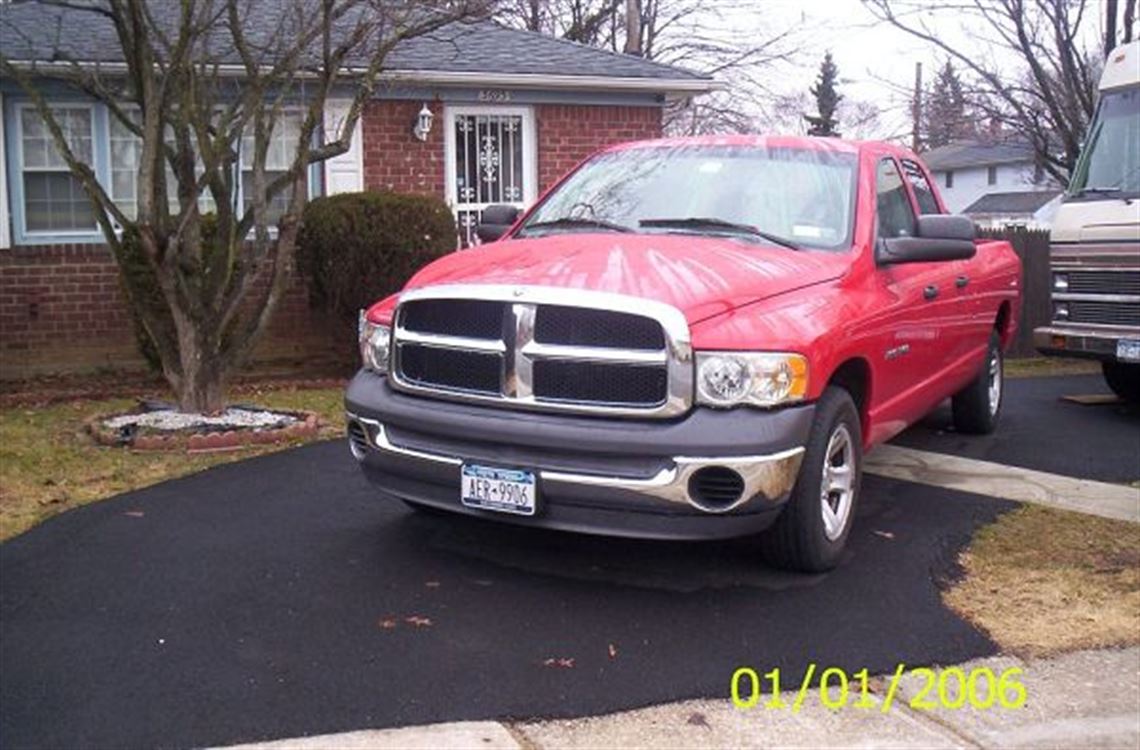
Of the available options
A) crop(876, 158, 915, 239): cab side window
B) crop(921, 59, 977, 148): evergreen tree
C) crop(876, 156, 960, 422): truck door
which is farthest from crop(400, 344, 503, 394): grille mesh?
crop(921, 59, 977, 148): evergreen tree

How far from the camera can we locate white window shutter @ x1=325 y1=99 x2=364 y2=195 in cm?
1230

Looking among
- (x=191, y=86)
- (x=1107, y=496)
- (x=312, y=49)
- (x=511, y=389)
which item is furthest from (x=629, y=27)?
(x=511, y=389)

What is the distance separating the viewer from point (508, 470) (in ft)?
14.6

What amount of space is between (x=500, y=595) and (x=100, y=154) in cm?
884

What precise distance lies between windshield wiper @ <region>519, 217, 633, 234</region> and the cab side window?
52.8 inches

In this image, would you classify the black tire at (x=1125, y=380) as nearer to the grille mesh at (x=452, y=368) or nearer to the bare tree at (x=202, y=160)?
the bare tree at (x=202, y=160)

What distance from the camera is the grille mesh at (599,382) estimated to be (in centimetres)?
433

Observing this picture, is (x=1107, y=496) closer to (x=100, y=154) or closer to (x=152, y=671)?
(x=152, y=671)

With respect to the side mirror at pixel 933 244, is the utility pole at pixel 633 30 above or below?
above

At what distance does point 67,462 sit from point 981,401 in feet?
20.2

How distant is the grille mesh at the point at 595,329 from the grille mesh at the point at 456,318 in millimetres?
213

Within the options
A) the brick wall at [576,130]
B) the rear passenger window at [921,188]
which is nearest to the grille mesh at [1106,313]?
the rear passenger window at [921,188]

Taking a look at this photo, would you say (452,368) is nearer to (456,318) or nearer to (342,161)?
(456,318)

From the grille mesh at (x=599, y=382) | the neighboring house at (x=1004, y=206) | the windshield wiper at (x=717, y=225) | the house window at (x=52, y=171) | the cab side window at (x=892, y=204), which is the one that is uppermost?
the neighboring house at (x=1004, y=206)
